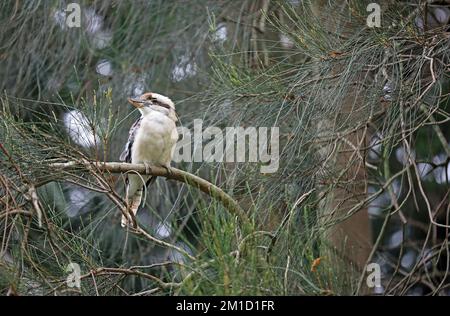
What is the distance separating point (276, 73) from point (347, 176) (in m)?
0.38

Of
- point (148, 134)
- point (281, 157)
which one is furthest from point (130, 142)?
point (281, 157)

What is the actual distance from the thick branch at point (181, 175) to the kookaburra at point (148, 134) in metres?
0.33

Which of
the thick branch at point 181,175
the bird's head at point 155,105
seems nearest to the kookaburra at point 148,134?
the bird's head at point 155,105

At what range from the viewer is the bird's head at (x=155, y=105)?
10.9 ft

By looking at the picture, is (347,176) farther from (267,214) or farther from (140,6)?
(140,6)

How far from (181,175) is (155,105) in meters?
0.63

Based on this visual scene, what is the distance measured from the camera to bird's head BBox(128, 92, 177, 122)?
10.9ft

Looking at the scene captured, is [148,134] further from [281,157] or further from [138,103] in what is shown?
[281,157]

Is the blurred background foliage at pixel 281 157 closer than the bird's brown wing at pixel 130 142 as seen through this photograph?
Yes

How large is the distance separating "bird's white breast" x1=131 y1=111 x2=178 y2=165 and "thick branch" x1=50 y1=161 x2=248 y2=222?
0.87 feet

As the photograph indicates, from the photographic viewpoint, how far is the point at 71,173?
2238 millimetres

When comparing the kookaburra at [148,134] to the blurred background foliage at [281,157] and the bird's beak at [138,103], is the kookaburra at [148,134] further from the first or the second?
the blurred background foliage at [281,157]

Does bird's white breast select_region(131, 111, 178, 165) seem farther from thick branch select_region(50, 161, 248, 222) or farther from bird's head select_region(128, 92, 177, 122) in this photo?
thick branch select_region(50, 161, 248, 222)
